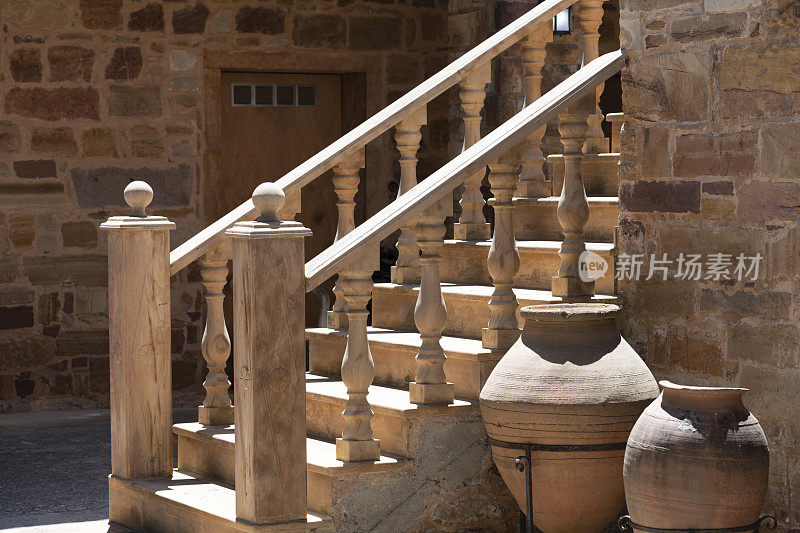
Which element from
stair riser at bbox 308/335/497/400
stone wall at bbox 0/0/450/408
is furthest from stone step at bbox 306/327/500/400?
stone wall at bbox 0/0/450/408

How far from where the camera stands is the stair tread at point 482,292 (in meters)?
4.96

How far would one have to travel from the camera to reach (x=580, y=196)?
492 centimetres

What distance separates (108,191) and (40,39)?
3.19ft

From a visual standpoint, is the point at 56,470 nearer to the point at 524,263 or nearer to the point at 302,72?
the point at 524,263

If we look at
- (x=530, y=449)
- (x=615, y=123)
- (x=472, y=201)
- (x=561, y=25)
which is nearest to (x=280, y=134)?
(x=561, y=25)

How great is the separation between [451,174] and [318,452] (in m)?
1.11

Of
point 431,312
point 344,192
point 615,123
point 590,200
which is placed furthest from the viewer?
point 615,123

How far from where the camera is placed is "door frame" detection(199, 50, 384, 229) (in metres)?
8.13

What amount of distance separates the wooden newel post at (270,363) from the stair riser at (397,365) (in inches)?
30.2

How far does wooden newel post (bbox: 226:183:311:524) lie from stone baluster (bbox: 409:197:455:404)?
49cm

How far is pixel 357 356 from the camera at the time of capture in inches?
174

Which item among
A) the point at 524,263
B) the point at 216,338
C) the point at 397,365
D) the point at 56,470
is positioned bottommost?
the point at 56,470

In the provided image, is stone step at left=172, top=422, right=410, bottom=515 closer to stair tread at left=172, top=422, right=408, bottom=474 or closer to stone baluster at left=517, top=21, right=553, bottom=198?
stair tread at left=172, top=422, right=408, bottom=474

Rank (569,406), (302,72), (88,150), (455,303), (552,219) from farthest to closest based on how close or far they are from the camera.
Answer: (302,72) → (88,150) → (552,219) → (455,303) → (569,406)
